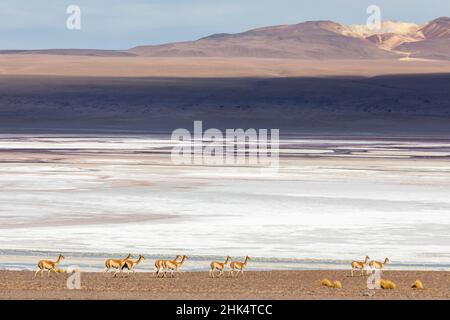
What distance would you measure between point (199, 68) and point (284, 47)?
7810 cm

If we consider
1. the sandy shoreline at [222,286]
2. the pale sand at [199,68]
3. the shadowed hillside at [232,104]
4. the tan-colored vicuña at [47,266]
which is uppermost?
the pale sand at [199,68]

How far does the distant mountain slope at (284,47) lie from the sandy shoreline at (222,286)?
6126 inches

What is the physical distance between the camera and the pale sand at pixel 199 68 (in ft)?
326

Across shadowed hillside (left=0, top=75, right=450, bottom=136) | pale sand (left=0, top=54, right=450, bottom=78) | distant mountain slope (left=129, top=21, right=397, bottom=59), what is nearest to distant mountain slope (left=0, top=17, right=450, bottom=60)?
distant mountain slope (left=129, top=21, right=397, bottom=59)

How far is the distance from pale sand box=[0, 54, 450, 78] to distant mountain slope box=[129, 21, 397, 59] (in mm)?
53275

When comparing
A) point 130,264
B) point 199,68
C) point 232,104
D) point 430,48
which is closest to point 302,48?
point 430,48

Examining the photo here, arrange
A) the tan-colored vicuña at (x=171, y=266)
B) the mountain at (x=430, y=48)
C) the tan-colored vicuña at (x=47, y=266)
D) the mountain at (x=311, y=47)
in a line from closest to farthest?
1. the tan-colored vicuña at (x=47, y=266)
2. the tan-colored vicuña at (x=171, y=266)
3. the mountain at (x=430, y=48)
4. the mountain at (x=311, y=47)

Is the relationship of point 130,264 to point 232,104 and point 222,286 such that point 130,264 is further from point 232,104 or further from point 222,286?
point 232,104

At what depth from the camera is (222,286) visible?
469 inches

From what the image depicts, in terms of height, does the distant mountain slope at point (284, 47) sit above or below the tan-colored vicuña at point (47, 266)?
above

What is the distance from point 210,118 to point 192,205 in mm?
46470

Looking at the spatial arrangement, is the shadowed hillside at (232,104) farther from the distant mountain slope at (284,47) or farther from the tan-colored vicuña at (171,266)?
the distant mountain slope at (284,47)

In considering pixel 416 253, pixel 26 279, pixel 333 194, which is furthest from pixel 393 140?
pixel 26 279

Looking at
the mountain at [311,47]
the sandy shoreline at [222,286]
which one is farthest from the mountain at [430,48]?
the sandy shoreline at [222,286]
